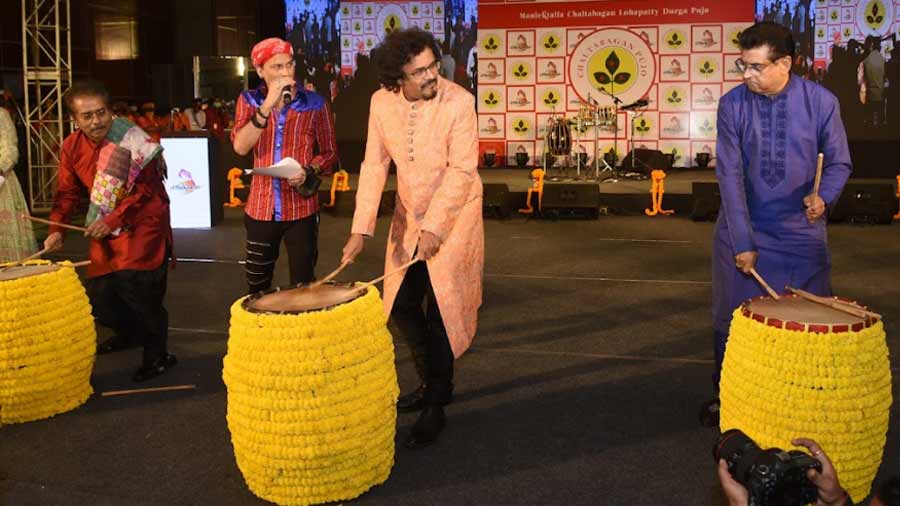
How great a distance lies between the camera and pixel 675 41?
13438mm

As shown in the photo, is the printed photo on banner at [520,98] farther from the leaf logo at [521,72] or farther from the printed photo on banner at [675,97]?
the printed photo on banner at [675,97]

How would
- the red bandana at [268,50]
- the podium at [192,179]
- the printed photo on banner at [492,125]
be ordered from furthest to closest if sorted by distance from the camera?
1. the printed photo on banner at [492,125]
2. the podium at [192,179]
3. the red bandana at [268,50]

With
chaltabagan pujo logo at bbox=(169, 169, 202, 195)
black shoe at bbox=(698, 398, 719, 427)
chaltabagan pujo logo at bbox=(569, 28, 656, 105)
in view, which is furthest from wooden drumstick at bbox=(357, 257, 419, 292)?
chaltabagan pujo logo at bbox=(569, 28, 656, 105)

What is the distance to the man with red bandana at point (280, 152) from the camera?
3.70 meters

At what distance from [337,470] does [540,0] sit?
39.1ft

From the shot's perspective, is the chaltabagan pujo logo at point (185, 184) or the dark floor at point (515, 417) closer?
the dark floor at point (515, 417)

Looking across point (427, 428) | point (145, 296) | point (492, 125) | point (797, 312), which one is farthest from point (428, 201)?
point (492, 125)

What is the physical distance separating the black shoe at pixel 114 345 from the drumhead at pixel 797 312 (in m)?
3.04

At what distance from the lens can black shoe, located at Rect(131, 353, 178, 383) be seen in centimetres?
413

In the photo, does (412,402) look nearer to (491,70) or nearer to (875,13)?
(491,70)

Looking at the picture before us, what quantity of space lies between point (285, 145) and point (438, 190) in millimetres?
867

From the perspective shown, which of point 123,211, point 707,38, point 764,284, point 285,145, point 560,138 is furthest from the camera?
point 707,38

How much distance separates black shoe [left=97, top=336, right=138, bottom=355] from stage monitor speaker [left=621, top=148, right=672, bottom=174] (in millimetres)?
9281

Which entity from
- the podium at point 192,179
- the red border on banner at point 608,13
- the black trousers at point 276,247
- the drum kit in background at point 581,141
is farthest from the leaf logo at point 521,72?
the black trousers at point 276,247
